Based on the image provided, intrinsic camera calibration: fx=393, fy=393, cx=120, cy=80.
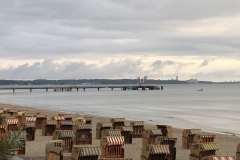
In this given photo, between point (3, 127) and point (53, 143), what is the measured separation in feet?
20.6

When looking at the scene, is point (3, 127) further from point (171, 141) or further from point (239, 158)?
point (239, 158)

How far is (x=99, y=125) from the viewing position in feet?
73.1

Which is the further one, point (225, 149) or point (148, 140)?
point (225, 149)

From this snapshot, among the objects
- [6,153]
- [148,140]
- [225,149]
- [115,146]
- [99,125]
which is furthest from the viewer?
[99,125]

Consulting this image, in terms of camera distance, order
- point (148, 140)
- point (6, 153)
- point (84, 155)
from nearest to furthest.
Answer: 1. point (6, 153)
2. point (84, 155)
3. point (148, 140)

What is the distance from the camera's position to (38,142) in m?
20.5

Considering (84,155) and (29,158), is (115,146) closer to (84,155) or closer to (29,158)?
(84,155)

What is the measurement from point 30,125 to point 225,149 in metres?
10.3

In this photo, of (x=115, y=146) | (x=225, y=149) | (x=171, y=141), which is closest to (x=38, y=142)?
(x=115, y=146)

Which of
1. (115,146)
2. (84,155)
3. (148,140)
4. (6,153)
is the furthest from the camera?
(148,140)

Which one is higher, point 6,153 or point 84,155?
point 6,153

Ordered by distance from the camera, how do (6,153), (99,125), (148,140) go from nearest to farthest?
(6,153), (148,140), (99,125)

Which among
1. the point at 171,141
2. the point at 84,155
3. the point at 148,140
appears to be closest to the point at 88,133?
the point at 148,140

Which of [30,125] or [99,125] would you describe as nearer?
[30,125]
